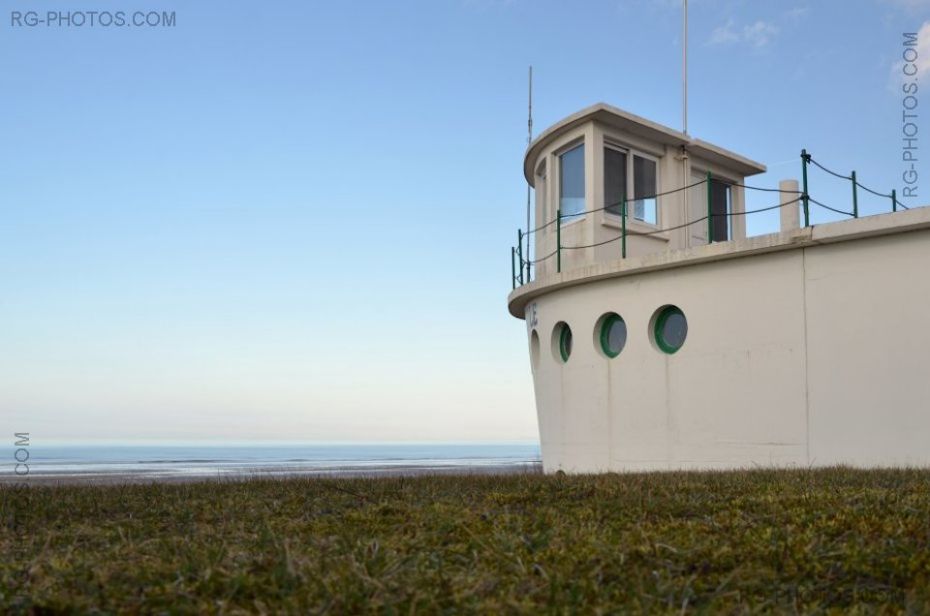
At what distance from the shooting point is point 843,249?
36.7 ft

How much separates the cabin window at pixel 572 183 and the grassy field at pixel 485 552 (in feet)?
29.3

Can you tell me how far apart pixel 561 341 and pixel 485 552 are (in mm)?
10709

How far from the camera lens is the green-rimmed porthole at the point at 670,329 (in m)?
13.0

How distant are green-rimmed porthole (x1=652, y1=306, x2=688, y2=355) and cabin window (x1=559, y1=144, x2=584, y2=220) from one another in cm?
287

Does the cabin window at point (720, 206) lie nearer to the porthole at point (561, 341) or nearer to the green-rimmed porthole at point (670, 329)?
the porthole at point (561, 341)

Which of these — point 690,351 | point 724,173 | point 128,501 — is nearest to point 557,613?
point 128,501

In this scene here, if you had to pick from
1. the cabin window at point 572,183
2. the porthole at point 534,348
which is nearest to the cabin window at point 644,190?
the cabin window at point 572,183

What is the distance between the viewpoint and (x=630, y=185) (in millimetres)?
15656

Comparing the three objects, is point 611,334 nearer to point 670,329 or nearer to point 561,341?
point 670,329

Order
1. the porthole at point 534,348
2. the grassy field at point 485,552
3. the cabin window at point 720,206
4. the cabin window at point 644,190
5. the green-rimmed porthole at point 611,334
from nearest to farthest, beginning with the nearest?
the grassy field at point 485,552
the green-rimmed porthole at point 611,334
the cabin window at point 644,190
the porthole at point 534,348
the cabin window at point 720,206

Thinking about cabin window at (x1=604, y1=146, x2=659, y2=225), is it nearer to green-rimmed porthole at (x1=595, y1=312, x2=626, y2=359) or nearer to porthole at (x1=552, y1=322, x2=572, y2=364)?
porthole at (x1=552, y1=322, x2=572, y2=364)

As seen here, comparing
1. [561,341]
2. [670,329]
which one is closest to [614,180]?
[561,341]

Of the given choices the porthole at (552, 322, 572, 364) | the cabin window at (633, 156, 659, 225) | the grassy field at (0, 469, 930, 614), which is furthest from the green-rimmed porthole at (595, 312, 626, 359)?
the grassy field at (0, 469, 930, 614)

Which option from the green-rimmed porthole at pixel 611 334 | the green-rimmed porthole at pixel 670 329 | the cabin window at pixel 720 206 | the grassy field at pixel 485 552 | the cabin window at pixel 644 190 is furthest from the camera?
the cabin window at pixel 720 206
